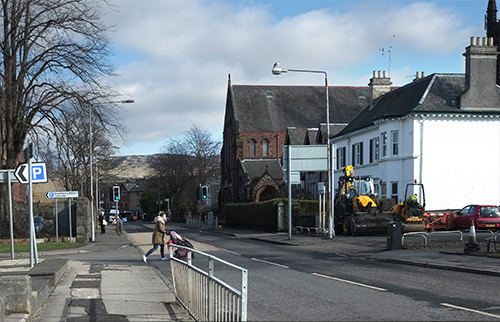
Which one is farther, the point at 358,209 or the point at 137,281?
the point at 358,209

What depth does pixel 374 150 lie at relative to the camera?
4766cm

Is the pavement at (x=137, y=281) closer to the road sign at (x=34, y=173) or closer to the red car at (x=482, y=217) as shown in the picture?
the road sign at (x=34, y=173)

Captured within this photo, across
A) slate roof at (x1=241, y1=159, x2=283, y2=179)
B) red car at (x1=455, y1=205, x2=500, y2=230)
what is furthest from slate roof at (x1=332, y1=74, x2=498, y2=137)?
slate roof at (x1=241, y1=159, x2=283, y2=179)

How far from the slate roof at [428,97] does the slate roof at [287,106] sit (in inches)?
1245

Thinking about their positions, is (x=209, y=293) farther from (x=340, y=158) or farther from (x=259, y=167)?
(x=259, y=167)

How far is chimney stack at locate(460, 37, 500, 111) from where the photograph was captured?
40.4 meters

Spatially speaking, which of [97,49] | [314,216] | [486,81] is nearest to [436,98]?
[486,81]

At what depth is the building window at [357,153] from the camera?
168 feet

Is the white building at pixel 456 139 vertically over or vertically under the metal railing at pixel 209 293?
over

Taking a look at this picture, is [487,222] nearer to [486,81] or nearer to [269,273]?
[486,81]

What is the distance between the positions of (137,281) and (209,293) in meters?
7.53

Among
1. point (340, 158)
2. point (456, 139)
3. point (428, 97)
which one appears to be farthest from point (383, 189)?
point (340, 158)

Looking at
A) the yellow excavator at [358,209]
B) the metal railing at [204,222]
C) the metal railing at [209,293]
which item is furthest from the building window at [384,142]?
the metal railing at [209,293]

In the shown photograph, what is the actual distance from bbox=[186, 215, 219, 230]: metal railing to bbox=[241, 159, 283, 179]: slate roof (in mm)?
9515
